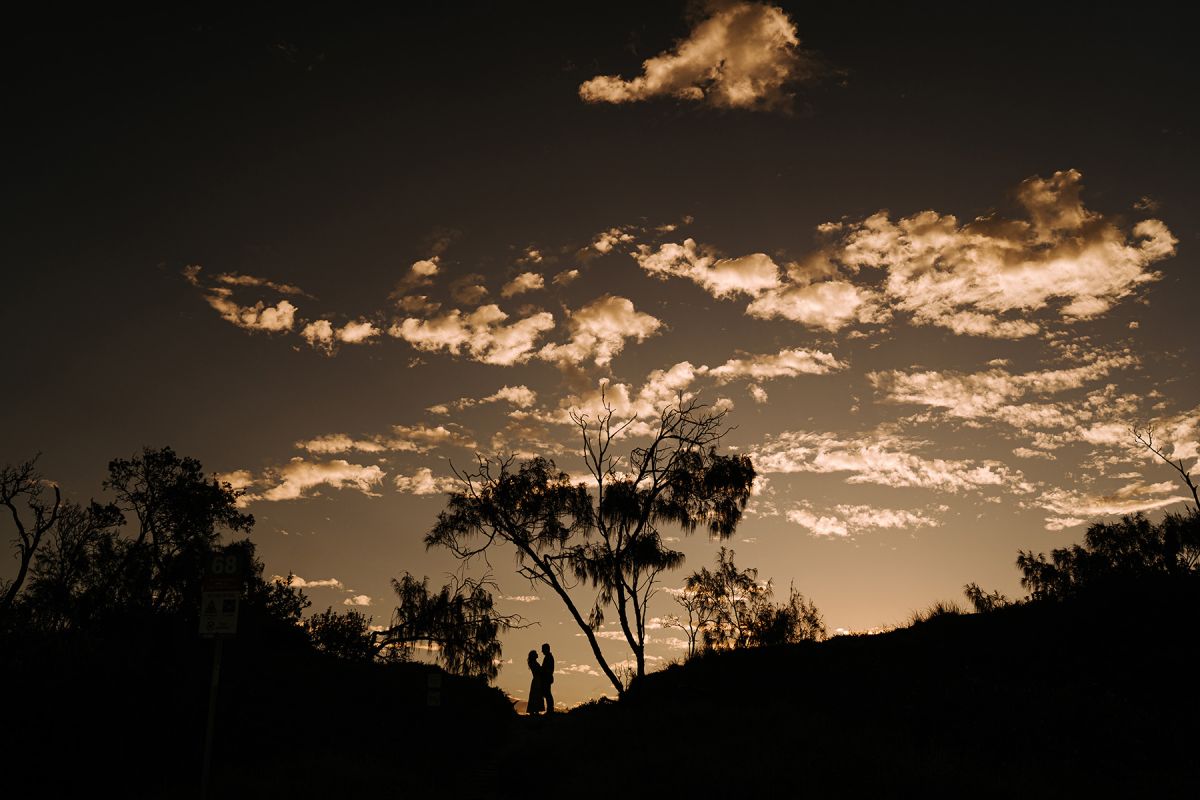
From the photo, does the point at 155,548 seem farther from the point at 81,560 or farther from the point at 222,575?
the point at 222,575

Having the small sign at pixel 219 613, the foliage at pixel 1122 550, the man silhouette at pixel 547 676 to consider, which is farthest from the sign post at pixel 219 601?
the foliage at pixel 1122 550

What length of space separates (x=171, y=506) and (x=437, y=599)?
1372cm

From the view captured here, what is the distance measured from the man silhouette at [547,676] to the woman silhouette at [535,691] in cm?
13

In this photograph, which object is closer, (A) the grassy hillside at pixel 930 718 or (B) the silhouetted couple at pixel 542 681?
(A) the grassy hillside at pixel 930 718

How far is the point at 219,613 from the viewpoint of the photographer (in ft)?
32.7

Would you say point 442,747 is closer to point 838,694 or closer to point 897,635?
point 838,694

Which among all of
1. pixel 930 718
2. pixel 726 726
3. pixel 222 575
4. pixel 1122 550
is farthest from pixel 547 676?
pixel 1122 550

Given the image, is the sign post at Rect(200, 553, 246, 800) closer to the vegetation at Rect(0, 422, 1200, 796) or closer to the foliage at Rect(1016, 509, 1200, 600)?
the vegetation at Rect(0, 422, 1200, 796)

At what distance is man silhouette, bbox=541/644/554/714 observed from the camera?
2196cm

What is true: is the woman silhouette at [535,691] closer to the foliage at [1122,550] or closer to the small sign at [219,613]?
the small sign at [219,613]

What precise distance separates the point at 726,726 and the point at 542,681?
883 centimetres

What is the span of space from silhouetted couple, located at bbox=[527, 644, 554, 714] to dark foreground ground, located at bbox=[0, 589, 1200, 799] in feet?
7.06

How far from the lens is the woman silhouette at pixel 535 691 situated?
73.1 feet

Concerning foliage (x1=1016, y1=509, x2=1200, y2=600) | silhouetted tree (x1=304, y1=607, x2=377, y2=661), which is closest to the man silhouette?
silhouetted tree (x1=304, y1=607, x2=377, y2=661)
